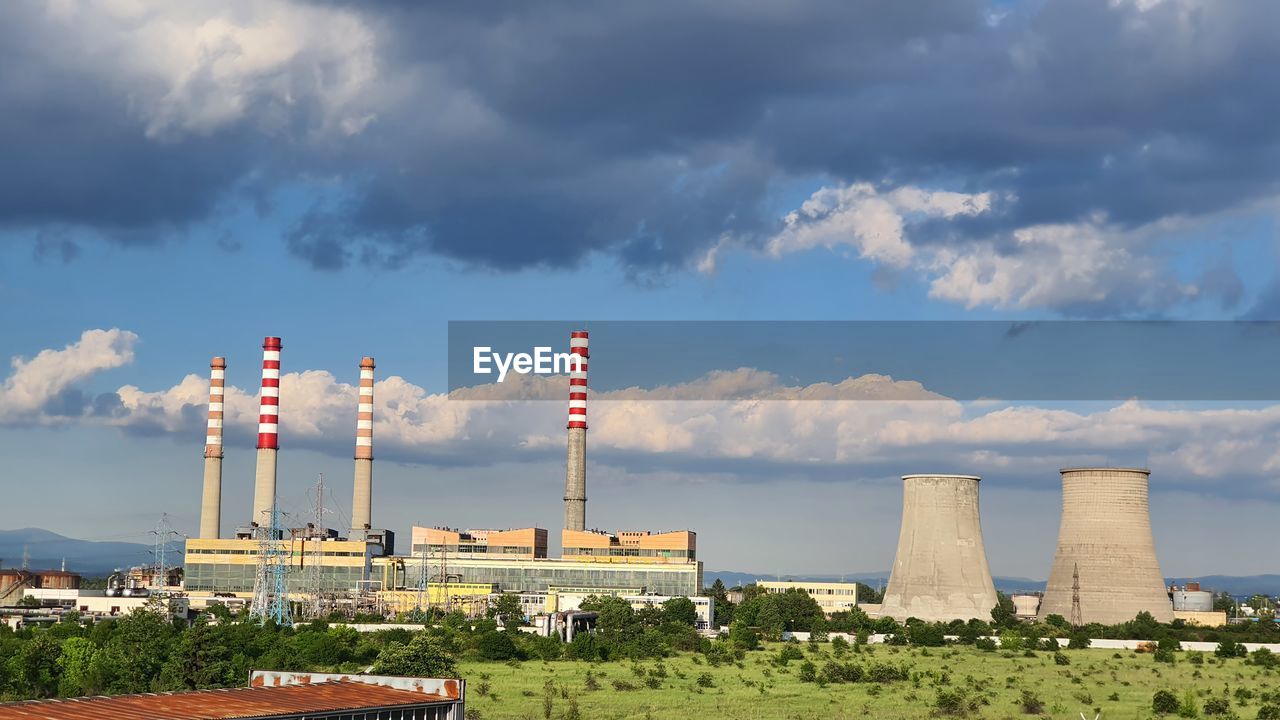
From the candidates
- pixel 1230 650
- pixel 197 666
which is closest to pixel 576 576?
pixel 1230 650

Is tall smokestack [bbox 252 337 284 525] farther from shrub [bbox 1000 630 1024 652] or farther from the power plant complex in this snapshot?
shrub [bbox 1000 630 1024 652]

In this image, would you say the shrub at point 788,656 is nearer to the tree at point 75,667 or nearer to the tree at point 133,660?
the tree at point 133,660

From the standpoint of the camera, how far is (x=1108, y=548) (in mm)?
92688

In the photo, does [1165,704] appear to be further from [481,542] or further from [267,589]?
[481,542]

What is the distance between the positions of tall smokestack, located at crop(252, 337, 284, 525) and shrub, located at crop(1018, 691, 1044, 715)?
275ft

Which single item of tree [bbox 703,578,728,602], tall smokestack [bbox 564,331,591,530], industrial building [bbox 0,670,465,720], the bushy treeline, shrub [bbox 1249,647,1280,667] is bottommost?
shrub [bbox 1249,647,1280,667]

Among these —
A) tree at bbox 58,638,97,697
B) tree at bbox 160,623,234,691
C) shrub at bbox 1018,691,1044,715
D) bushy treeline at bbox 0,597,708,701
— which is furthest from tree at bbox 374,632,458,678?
shrub at bbox 1018,691,1044,715

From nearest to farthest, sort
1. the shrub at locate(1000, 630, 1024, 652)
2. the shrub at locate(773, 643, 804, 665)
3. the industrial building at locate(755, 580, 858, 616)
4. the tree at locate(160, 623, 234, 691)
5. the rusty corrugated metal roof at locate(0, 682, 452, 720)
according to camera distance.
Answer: the rusty corrugated metal roof at locate(0, 682, 452, 720) → the tree at locate(160, 623, 234, 691) → the shrub at locate(773, 643, 804, 665) → the shrub at locate(1000, 630, 1024, 652) → the industrial building at locate(755, 580, 858, 616)

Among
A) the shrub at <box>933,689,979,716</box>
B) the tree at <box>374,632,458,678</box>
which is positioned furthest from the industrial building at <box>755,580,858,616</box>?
the shrub at <box>933,689,979,716</box>

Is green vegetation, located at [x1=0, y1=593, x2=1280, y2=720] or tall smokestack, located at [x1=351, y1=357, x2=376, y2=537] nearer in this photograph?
green vegetation, located at [x1=0, y1=593, x2=1280, y2=720]

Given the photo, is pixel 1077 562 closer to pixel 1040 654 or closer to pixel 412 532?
pixel 1040 654

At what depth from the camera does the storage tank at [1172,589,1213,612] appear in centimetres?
13750

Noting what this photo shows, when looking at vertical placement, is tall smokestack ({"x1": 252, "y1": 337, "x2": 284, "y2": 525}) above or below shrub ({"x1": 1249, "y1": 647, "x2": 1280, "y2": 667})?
above

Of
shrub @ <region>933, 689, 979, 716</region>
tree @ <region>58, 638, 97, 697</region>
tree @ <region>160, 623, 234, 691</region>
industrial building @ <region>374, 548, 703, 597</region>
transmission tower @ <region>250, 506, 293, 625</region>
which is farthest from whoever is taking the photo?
industrial building @ <region>374, 548, 703, 597</region>
